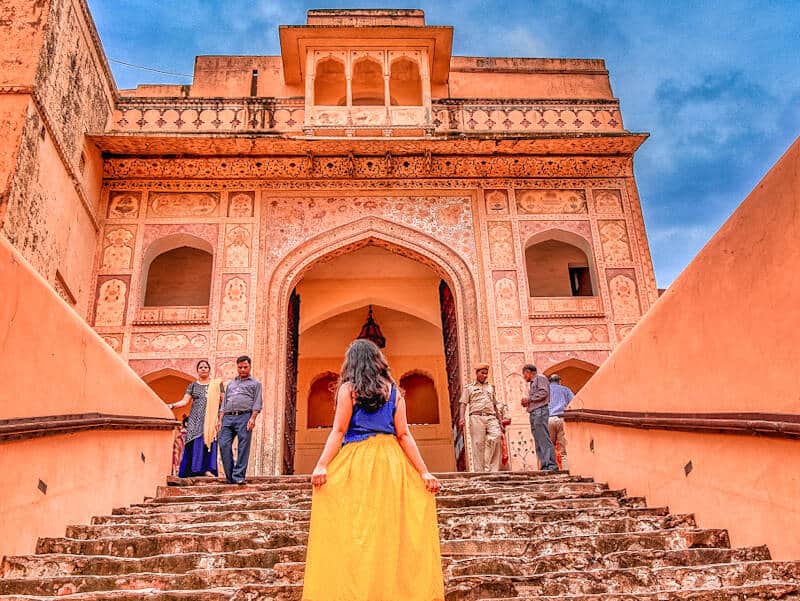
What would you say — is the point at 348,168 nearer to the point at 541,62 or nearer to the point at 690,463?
the point at 541,62

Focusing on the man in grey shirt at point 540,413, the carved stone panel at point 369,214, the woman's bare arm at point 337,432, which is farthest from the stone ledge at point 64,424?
the carved stone panel at point 369,214

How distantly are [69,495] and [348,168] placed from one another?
315 inches

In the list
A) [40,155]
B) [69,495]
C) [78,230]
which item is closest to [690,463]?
[69,495]

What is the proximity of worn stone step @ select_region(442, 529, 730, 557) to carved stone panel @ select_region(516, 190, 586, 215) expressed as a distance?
822 centimetres

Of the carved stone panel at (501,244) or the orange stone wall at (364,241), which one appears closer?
the orange stone wall at (364,241)

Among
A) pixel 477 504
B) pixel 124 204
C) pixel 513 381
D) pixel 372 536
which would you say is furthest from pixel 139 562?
pixel 124 204

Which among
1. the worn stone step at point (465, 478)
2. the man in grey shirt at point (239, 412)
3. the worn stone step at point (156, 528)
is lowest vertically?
the worn stone step at point (156, 528)

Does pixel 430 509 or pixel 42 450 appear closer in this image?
→ pixel 430 509

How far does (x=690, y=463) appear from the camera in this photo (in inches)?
165

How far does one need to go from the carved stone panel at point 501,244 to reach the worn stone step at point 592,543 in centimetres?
754

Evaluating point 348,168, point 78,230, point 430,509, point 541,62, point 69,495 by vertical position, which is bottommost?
point 430,509

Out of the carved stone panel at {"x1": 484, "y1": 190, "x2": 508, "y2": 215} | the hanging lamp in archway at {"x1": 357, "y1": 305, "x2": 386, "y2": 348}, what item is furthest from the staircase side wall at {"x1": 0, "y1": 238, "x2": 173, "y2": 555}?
the hanging lamp in archway at {"x1": 357, "y1": 305, "x2": 386, "y2": 348}

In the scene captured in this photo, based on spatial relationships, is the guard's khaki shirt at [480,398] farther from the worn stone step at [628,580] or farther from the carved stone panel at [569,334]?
the worn stone step at [628,580]

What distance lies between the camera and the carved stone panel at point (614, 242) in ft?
36.9
